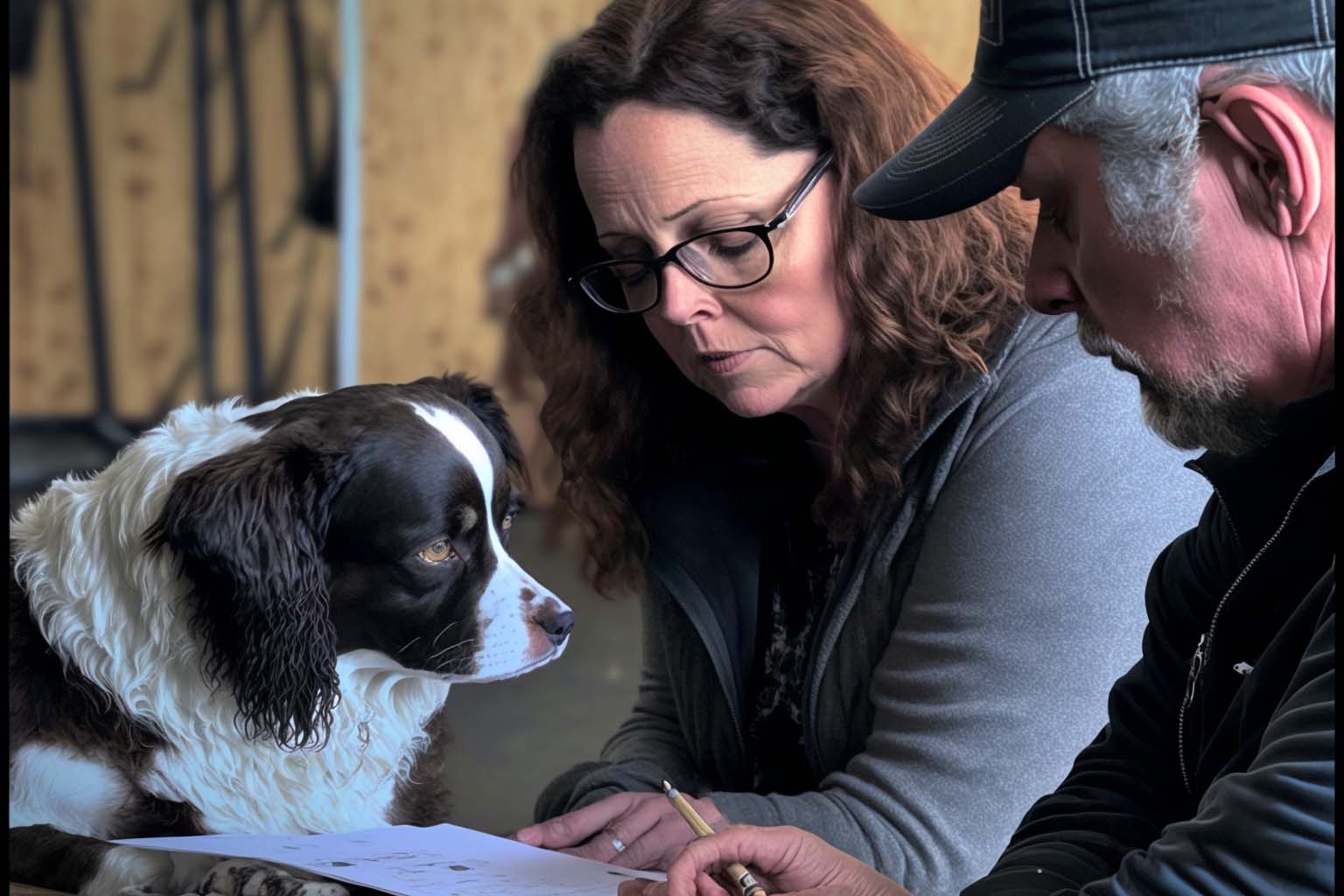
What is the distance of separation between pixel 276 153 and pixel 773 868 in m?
5.01

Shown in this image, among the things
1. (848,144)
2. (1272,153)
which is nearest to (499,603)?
(848,144)

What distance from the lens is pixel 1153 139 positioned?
1043 millimetres

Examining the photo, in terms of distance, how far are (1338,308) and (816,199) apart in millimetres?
825

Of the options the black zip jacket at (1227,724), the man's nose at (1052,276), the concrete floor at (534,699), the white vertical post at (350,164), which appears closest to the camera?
the black zip jacket at (1227,724)

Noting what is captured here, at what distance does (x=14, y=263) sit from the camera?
4816 millimetres

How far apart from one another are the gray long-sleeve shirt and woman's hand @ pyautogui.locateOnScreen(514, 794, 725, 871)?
76mm

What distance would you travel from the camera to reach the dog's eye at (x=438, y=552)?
58.5 inches

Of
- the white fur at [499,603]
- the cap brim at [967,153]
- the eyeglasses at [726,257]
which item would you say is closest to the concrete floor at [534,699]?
the white fur at [499,603]

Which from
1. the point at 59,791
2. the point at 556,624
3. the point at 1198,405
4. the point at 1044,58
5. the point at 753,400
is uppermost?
the point at 1044,58

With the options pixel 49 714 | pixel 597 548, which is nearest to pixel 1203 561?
pixel 597 548

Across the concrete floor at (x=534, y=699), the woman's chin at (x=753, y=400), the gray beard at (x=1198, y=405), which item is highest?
the gray beard at (x=1198, y=405)

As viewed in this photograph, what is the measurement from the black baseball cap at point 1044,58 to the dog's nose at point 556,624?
59 centimetres

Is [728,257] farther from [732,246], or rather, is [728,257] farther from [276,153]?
[276,153]

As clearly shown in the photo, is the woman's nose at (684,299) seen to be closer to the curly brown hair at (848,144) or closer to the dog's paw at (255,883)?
the curly brown hair at (848,144)
